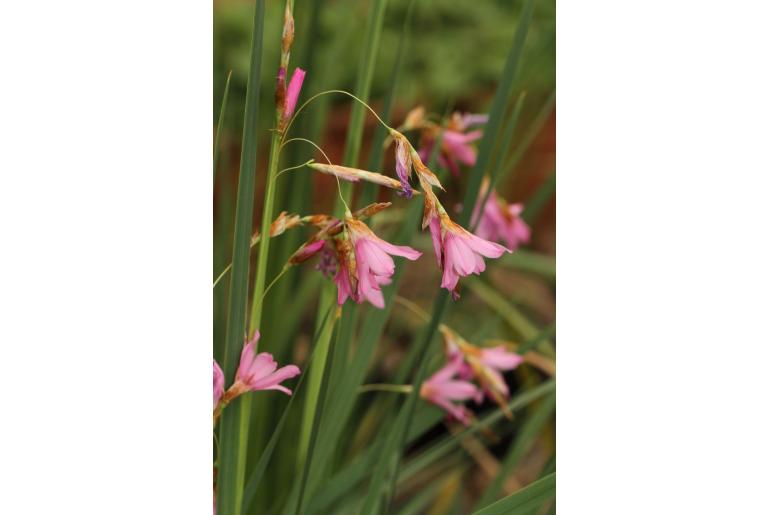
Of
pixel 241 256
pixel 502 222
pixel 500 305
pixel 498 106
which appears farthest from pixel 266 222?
pixel 500 305

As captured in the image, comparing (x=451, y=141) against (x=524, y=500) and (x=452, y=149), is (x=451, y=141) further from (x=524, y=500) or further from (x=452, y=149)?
(x=524, y=500)

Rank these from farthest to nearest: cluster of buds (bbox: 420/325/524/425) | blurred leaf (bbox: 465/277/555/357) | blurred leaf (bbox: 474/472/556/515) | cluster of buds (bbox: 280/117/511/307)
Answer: blurred leaf (bbox: 465/277/555/357) → cluster of buds (bbox: 420/325/524/425) → blurred leaf (bbox: 474/472/556/515) → cluster of buds (bbox: 280/117/511/307)

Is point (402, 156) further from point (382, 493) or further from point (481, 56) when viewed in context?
point (481, 56)

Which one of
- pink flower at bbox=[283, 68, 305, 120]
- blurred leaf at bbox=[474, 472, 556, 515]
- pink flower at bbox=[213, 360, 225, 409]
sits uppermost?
pink flower at bbox=[283, 68, 305, 120]

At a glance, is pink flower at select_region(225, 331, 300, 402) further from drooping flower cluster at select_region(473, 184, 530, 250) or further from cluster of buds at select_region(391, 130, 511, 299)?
drooping flower cluster at select_region(473, 184, 530, 250)

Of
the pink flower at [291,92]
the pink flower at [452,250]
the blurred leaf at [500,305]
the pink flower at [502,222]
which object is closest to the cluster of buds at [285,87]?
the pink flower at [291,92]

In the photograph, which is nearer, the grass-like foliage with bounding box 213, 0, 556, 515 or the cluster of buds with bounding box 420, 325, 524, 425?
the grass-like foliage with bounding box 213, 0, 556, 515

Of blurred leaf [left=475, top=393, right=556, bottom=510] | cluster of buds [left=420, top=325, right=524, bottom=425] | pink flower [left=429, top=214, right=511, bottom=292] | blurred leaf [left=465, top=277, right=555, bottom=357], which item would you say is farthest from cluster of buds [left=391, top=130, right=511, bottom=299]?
blurred leaf [left=465, top=277, right=555, bottom=357]
